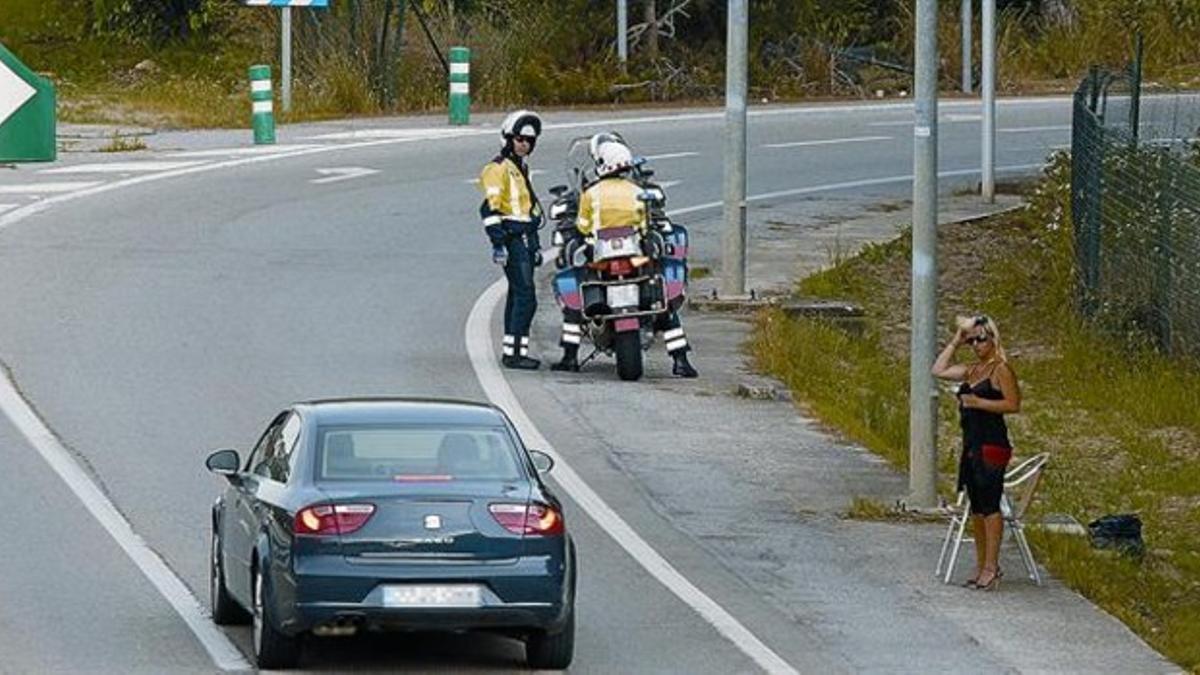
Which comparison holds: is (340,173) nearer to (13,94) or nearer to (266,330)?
(266,330)

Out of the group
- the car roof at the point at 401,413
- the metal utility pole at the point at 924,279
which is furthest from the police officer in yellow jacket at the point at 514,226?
the car roof at the point at 401,413

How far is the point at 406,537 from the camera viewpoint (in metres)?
12.3

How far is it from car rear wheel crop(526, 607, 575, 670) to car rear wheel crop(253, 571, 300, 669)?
1030 millimetres

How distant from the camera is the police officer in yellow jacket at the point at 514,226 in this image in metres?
22.2

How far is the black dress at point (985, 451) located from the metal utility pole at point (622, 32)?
1234 inches

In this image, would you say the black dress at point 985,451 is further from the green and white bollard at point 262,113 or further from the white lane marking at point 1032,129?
the white lane marking at point 1032,129

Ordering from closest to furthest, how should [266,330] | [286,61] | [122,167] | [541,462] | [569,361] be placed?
[541,462] < [569,361] < [266,330] < [122,167] < [286,61]

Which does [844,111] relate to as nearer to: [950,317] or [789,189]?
[789,189]

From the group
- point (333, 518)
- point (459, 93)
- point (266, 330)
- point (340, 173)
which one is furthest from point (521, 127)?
point (459, 93)

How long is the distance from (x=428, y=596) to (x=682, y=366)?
1019 centimetres

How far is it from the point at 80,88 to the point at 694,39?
10297 mm

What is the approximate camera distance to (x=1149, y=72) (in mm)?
43844

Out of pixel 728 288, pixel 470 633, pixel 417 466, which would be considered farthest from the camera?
pixel 728 288

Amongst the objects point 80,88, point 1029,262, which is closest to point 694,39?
point 80,88
